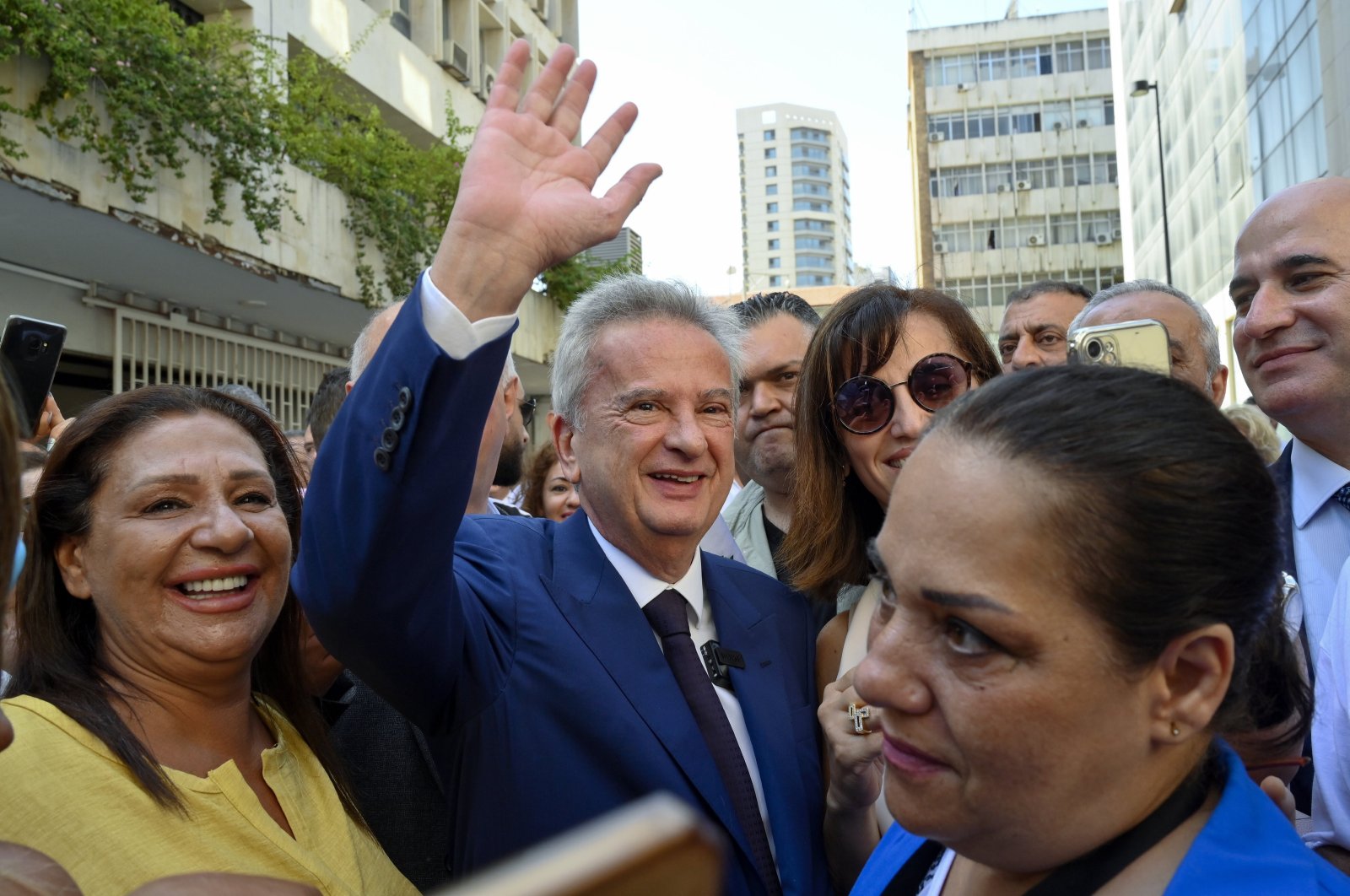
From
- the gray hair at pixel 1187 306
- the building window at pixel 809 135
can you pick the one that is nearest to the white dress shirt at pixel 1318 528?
the gray hair at pixel 1187 306

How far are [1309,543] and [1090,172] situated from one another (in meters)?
58.5

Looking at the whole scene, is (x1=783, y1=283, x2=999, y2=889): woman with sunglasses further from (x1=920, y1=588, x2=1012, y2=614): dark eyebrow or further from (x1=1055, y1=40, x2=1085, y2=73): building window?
(x1=1055, y1=40, x2=1085, y2=73): building window

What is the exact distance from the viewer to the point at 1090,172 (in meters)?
56.9

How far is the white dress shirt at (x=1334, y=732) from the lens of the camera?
2150mm

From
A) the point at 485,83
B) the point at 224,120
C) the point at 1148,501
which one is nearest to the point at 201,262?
the point at 224,120

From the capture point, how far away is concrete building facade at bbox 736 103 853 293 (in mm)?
162500

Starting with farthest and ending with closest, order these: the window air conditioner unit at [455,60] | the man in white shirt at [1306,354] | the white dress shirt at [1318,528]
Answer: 1. the window air conditioner unit at [455,60]
2. the man in white shirt at [1306,354]
3. the white dress shirt at [1318,528]

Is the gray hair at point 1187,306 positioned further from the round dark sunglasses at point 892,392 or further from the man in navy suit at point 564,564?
the man in navy suit at point 564,564

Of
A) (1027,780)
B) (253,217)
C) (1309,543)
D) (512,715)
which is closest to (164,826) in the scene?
(512,715)

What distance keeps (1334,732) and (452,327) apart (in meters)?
1.75

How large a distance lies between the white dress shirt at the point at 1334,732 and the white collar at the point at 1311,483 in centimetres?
79

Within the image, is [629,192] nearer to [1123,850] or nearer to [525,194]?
[525,194]

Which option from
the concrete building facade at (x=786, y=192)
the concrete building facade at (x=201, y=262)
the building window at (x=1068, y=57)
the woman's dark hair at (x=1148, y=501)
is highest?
the concrete building facade at (x=786, y=192)

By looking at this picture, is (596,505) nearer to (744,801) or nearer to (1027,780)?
(744,801)
